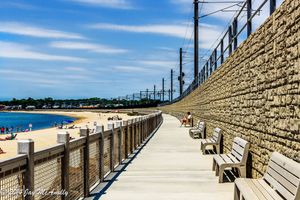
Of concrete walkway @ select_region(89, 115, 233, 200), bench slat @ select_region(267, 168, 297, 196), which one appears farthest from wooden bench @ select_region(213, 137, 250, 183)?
bench slat @ select_region(267, 168, 297, 196)

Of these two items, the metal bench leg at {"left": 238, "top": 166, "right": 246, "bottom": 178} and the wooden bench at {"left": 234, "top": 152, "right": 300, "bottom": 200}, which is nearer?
the wooden bench at {"left": 234, "top": 152, "right": 300, "bottom": 200}

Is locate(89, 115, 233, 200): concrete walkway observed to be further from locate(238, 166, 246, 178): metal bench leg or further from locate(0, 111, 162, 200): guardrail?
locate(0, 111, 162, 200): guardrail

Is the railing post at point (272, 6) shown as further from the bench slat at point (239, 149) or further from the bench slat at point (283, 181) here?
the bench slat at point (283, 181)

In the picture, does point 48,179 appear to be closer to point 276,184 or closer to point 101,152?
point 276,184

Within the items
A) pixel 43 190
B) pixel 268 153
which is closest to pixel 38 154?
pixel 43 190

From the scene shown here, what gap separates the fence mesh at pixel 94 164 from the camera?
9.91m

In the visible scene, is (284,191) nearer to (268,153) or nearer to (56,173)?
(268,153)

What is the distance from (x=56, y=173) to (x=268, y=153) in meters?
3.67

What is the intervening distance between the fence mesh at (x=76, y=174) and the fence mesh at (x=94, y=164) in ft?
2.95

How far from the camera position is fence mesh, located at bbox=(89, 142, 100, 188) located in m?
9.91

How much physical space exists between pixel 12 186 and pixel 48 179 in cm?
139

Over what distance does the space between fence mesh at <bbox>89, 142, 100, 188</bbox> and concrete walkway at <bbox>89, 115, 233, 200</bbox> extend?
354mm

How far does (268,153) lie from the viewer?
8.89 meters

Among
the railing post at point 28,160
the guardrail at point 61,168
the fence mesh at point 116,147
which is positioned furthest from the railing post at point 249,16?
the railing post at point 28,160
